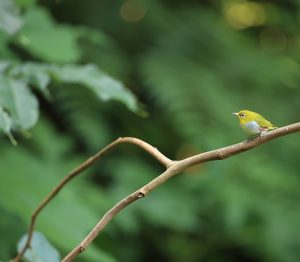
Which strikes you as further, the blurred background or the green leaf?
the blurred background

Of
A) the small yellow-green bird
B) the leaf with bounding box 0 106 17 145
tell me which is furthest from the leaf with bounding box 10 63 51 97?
the small yellow-green bird

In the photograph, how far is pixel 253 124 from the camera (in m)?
0.73

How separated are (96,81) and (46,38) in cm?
65

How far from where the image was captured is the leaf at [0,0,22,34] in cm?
123

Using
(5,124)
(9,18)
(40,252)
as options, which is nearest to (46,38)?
(9,18)

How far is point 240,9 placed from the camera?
3188 millimetres

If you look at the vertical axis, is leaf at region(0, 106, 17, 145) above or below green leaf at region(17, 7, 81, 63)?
below

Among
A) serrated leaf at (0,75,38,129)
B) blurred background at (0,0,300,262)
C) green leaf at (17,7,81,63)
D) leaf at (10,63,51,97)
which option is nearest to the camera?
serrated leaf at (0,75,38,129)

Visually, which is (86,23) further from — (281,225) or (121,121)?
(281,225)

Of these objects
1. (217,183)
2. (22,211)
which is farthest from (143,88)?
(22,211)

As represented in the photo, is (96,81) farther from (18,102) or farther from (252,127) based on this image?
(252,127)

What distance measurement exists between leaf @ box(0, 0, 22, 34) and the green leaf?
0.49m

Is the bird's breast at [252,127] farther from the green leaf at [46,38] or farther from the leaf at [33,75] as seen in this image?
the green leaf at [46,38]

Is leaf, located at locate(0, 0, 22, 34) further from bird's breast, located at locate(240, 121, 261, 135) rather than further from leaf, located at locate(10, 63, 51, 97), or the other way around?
bird's breast, located at locate(240, 121, 261, 135)
